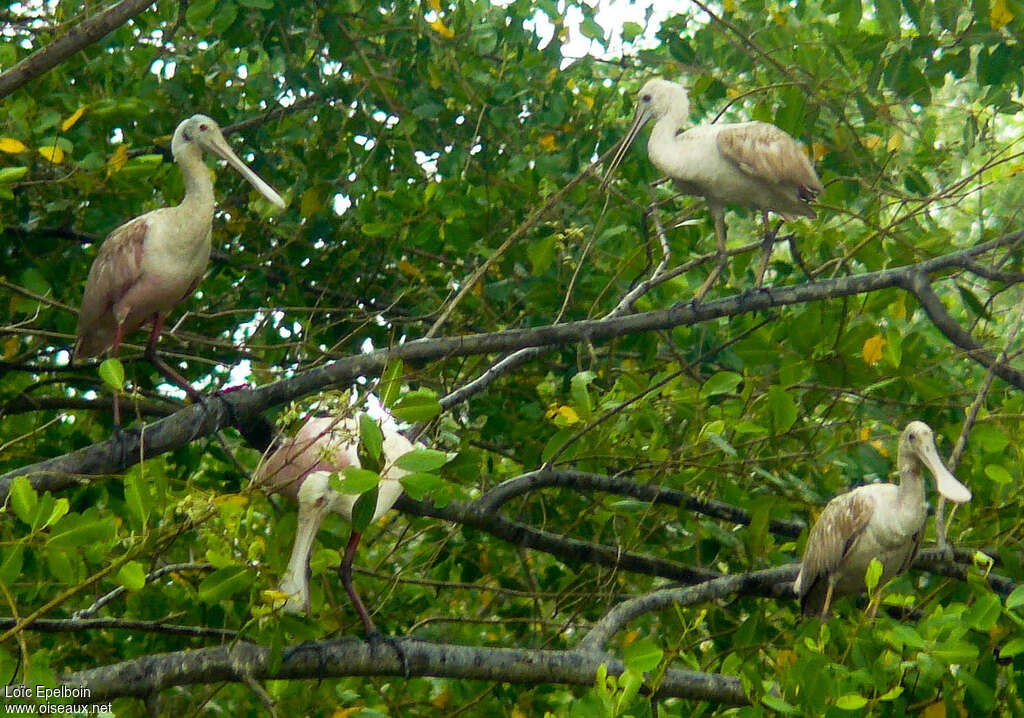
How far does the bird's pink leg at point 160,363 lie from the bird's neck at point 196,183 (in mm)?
458

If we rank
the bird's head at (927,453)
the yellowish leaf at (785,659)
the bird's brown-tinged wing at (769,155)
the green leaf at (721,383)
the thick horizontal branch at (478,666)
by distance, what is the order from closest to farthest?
the yellowish leaf at (785,659) → the thick horizontal branch at (478,666) → the green leaf at (721,383) → the bird's head at (927,453) → the bird's brown-tinged wing at (769,155)

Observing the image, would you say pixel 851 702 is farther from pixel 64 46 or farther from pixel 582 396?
pixel 64 46

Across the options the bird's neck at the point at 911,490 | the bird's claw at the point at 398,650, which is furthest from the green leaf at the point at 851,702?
the bird's neck at the point at 911,490

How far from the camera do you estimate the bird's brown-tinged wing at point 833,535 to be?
427 cm

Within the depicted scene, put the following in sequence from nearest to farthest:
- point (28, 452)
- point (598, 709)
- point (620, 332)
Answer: point (598, 709) < point (620, 332) < point (28, 452)

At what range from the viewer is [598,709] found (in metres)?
2.61

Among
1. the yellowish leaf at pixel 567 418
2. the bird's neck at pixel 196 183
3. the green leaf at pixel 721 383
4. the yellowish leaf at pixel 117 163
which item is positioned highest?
the yellowish leaf at pixel 117 163

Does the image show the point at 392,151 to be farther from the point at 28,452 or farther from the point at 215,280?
the point at 28,452

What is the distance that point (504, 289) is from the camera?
473cm

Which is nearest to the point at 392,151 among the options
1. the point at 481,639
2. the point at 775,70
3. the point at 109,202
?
the point at 109,202

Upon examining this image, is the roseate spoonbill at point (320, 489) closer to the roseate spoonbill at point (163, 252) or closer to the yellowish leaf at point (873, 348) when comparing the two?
the roseate spoonbill at point (163, 252)

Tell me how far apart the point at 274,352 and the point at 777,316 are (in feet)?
6.26

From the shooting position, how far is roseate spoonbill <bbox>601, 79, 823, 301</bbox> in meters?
4.93

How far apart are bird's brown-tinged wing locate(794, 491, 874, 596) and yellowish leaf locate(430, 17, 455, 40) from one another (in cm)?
211
